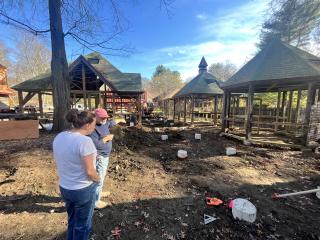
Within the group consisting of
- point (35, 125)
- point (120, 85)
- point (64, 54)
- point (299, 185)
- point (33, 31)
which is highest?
point (33, 31)

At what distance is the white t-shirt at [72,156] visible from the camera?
75.4 inches

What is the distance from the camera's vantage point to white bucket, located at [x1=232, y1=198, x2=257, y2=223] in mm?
3113

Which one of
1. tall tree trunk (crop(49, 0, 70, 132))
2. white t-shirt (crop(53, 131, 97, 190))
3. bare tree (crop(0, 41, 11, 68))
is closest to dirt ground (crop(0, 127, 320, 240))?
white t-shirt (crop(53, 131, 97, 190))

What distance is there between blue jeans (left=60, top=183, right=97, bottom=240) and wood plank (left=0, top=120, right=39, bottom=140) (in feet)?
23.3

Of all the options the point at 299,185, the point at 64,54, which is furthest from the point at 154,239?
the point at 64,54

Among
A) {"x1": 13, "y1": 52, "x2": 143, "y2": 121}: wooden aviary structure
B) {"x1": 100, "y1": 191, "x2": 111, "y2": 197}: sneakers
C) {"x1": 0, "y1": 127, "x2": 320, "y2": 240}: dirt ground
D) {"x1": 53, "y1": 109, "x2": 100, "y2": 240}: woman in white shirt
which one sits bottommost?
{"x1": 0, "y1": 127, "x2": 320, "y2": 240}: dirt ground

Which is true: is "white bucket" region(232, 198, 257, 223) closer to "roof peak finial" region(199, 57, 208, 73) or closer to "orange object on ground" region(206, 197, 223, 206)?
"orange object on ground" region(206, 197, 223, 206)

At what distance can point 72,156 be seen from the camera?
6.37ft

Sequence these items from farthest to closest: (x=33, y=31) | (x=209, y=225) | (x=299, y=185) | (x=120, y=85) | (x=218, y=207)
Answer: (x=120, y=85) < (x=33, y=31) < (x=299, y=185) < (x=218, y=207) < (x=209, y=225)

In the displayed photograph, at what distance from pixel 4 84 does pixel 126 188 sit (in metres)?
27.9

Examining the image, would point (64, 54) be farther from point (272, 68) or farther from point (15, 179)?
point (272, 68)

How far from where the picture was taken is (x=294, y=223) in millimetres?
3199

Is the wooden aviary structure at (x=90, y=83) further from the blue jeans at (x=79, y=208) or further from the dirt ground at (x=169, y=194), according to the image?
the blue jeans at (x=79, y=208)

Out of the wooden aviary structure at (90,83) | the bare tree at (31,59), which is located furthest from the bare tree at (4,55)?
the wooden aviary structure at (90,83)
